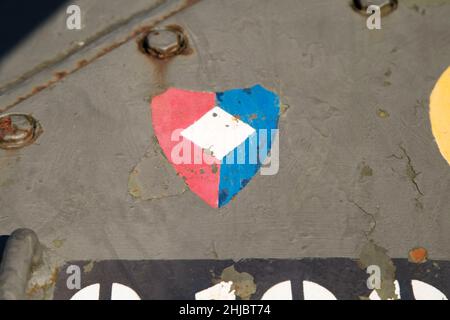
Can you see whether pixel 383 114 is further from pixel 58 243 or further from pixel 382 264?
pixel 58 243

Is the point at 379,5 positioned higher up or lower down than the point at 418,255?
higher up

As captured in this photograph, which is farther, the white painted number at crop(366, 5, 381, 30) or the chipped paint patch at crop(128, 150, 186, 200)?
the white painted number at crop(366, 5, 381, 30)

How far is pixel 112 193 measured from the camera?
143 centimetres

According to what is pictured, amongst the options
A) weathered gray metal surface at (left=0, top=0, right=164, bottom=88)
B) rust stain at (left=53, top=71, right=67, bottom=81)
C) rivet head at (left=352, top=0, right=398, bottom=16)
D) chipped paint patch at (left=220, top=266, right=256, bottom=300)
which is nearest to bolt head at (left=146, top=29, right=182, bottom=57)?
weathered gray metal surface at (left=0, top=0, right=164, bottom=88)

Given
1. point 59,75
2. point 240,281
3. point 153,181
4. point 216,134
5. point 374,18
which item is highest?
point 374,18

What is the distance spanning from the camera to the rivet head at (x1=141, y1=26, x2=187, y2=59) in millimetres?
1632

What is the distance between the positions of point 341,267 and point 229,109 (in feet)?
1.46

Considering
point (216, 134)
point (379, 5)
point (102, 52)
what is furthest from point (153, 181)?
point (379, 5)

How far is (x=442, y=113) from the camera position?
5.01ft

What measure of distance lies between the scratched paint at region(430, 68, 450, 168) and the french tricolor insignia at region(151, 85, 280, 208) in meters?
0.36

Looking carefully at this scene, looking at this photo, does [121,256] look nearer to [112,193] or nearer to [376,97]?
[112,193]

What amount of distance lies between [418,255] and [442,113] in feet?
1.19

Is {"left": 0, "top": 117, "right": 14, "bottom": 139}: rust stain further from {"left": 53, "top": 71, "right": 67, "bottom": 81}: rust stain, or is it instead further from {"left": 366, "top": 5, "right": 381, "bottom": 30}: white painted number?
{"left": 366, "top": 5, "right": 381, "bottom": 30}: white painted number
